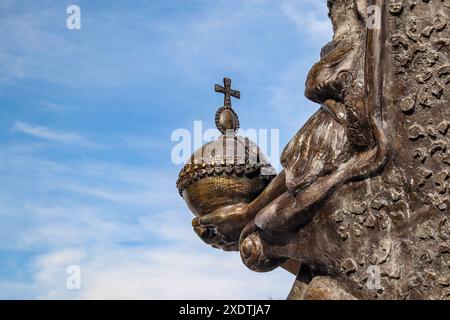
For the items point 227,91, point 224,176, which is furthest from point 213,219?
point 227,91

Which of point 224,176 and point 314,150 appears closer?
point 314,150

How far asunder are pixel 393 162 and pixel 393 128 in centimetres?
19

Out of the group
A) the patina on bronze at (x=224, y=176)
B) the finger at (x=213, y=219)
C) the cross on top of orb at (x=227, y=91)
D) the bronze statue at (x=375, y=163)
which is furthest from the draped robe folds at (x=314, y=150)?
the cross on top of orb at (x=227, y=91)

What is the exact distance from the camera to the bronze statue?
484cm

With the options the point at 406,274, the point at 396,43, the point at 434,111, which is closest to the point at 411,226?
the point at 406,274

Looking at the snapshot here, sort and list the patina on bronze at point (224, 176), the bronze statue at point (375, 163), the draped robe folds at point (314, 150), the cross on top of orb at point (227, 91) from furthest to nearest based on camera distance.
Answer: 1. the cross on top of orb at point (227, 91)
2. the patina on bronze at point (224, 176)
3. the draped robe folds at point (314, 150)
4. the bronze statue at point (375, 163)

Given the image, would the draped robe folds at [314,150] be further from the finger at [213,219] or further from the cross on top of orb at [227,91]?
the cross on top of orb at [227,91]

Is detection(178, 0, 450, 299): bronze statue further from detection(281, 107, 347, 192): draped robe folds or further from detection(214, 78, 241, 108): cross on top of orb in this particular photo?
detection(214, 78, 241, 108): cross on top of orb

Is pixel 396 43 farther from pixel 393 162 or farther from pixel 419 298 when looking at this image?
pixel 419 298

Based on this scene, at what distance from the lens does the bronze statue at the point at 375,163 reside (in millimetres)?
4836

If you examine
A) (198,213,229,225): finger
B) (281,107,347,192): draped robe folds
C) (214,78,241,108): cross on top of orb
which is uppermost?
(214,78,241,108): cross on top of orb

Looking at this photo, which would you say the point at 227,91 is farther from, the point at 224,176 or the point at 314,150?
the point at 314,150

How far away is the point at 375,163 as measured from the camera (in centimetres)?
499

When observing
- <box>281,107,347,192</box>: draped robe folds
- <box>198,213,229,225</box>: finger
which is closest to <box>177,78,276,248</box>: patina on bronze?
<box>198,213,229,225</box>: finger
